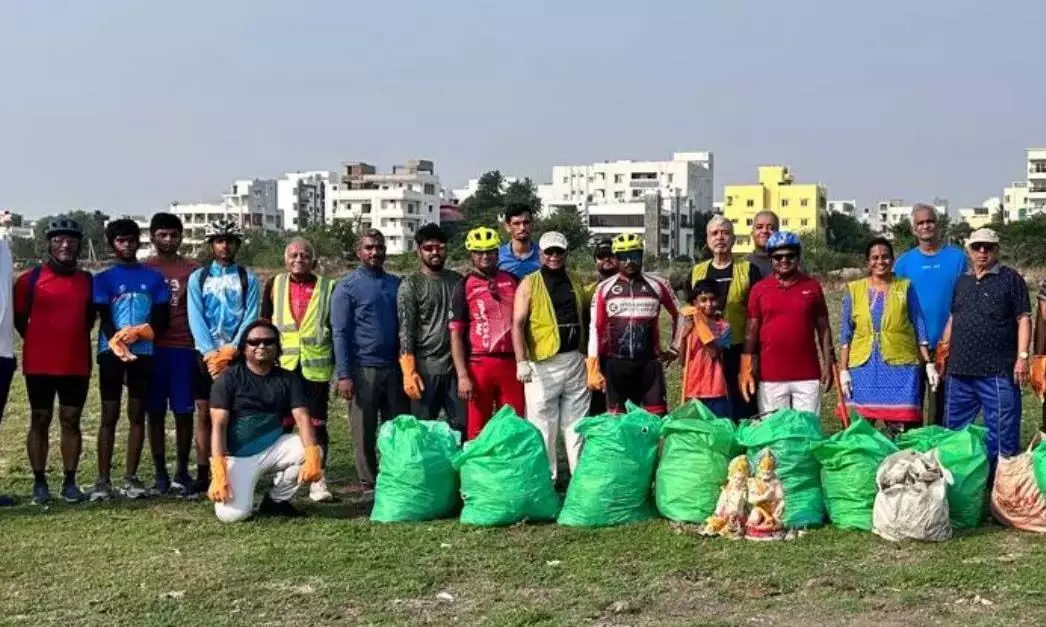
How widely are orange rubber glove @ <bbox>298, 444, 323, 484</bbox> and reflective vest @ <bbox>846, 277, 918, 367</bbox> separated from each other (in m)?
3.30

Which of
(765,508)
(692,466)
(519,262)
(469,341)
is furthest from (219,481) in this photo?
(765,508)

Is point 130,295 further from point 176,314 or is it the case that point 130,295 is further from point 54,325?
point 54,325

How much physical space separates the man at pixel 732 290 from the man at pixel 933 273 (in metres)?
0.98

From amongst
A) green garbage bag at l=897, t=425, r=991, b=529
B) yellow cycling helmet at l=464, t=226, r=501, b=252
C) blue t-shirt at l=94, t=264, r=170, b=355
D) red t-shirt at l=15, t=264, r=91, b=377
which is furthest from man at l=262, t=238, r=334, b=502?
green garbage bag at l=897, t=425, r=991, b=529

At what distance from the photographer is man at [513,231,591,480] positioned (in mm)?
6793

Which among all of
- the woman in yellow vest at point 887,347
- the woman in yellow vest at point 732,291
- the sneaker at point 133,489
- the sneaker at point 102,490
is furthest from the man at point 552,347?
the sneaker at point 102,490

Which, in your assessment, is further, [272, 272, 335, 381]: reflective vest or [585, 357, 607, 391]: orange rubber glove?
[272, 272, 335, 381]: reflective vest

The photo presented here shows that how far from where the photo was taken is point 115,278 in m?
7.08

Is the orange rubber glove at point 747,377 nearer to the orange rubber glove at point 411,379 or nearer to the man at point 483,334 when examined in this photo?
the man at point 483,334

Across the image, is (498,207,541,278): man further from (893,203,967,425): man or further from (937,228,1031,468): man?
(937,228,1031,468): man

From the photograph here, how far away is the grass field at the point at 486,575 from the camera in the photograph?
4.73 m

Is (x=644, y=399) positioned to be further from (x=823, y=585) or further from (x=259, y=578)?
(x=259, y=578)

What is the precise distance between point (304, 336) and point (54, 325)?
4.92 feet

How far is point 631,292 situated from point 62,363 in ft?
11.5
